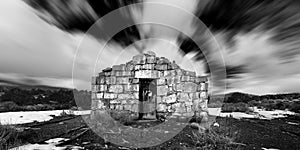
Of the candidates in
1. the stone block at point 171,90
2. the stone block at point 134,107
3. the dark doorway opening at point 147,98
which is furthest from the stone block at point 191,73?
the stone block at point 134,107

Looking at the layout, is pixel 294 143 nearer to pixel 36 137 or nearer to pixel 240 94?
pixel 36 137

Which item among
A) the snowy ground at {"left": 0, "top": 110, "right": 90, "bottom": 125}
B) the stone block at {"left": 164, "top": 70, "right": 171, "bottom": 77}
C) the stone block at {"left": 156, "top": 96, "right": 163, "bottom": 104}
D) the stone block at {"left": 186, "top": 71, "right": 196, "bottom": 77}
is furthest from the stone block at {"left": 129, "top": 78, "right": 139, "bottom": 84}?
the snowy ground at {"left": 0, "top": 110, "right": 90, "bottom": 125}

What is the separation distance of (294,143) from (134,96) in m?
5.37

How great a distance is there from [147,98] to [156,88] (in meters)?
0.63

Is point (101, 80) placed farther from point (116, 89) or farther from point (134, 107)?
point (134, 107)

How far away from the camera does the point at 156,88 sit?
759 centimetres

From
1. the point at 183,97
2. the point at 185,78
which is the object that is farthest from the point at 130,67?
the point at 183,97

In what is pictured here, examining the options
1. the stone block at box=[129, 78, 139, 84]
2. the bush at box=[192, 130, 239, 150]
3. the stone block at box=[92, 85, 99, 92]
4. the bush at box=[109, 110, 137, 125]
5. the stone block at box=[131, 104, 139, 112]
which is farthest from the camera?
the stone block at box=[92, 85, 99, 92]

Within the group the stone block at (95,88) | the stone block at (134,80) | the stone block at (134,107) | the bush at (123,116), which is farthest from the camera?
the stone block at (95,88)

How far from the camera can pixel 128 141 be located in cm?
454

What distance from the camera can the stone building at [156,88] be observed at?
24.2 ft

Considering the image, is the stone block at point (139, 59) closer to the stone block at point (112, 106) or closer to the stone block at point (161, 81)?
the stone block at point (161, 81)

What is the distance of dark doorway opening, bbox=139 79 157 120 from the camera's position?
296 inches

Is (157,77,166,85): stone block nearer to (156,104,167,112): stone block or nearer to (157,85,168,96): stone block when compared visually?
(157,85,168,96): stone block
